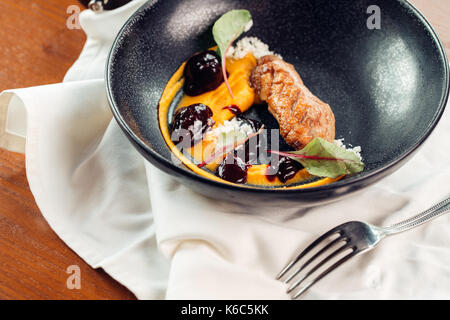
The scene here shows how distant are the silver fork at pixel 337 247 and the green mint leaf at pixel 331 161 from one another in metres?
0.12

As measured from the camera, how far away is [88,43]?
1597mm

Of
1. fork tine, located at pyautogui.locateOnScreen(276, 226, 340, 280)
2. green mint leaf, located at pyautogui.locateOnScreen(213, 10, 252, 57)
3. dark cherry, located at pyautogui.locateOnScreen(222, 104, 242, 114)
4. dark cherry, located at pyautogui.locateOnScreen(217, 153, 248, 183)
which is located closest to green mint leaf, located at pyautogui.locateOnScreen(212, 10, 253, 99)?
green mint leaf, located at pyautogui.locateOnScreen(213, 10, 252, 57)

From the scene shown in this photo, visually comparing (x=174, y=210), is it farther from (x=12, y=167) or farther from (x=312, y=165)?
(x=12, y=167)

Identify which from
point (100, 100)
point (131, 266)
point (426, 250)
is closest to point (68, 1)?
point (100, 100)

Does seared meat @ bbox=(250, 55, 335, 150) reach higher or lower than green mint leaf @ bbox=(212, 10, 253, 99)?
lower

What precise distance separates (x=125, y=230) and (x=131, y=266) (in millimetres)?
107

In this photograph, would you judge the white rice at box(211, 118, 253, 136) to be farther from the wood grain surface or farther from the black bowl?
the wood grain surface

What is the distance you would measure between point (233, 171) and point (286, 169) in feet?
0.43

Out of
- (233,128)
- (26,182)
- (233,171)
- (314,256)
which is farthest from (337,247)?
(26,182)

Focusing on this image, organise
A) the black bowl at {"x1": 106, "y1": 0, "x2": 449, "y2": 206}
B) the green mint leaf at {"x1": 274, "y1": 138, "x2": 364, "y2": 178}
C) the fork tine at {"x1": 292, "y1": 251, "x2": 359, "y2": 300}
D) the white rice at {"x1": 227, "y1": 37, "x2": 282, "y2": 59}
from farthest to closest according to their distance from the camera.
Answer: the white rice at {"x1": 227, "y1": 37, "x2": 282, "y2": 59}, the black bowl at {"x1": 106, "y1": 0, "x2": 449, "y2": 206}, the green mint leaf at {"x1": 274, "y1": 138, "x2": 364, "y2": 178}, the fork tine at {"x1": 292, "y1": 251, "x2": 359, "y2": 300}

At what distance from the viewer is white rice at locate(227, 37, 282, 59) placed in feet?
4.90

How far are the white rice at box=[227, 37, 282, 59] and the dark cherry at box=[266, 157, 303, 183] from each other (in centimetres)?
43

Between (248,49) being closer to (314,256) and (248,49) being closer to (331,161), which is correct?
(331,161)
